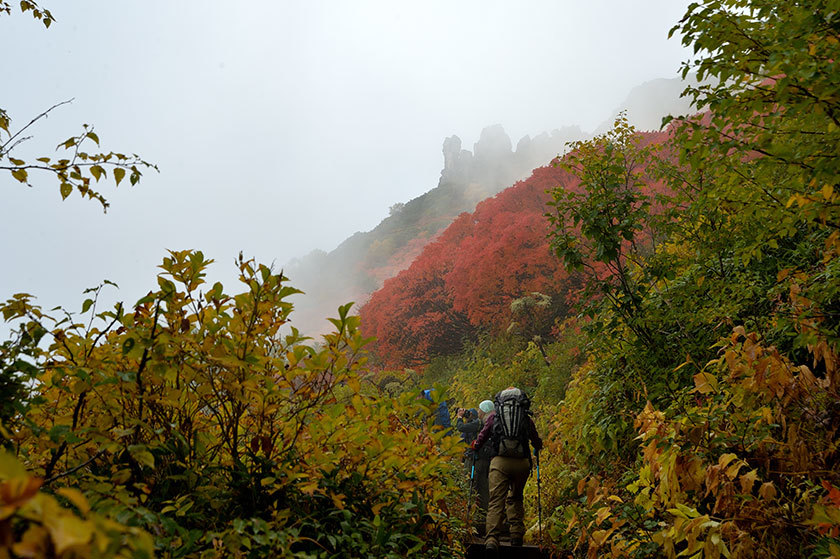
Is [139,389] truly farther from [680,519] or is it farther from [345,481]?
[680,519]

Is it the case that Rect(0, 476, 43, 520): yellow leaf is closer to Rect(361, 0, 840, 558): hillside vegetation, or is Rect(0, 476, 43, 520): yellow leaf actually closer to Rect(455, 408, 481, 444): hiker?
Rect(361, 0, 840, 558): hillside vegetation

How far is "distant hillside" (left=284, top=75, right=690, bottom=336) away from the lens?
34.4m

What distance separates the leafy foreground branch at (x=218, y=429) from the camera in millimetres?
1683

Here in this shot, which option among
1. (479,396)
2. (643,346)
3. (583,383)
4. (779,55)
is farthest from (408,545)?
(479,396)

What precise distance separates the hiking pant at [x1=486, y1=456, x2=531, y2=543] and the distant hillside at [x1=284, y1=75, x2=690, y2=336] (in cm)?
2404

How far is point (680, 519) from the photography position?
99.6 inches

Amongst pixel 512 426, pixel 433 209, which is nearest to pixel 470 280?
pixel 512 426

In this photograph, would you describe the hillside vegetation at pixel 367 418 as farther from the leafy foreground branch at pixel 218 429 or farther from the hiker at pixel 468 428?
the hiker at pixel 468 428

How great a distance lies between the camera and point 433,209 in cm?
4241

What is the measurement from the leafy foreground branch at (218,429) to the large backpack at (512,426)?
3071 millimetres

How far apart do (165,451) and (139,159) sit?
1576 mm

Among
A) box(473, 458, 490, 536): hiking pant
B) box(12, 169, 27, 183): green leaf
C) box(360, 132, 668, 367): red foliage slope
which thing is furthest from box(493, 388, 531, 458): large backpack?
box(360, 132, 668, 367): red foliage slope

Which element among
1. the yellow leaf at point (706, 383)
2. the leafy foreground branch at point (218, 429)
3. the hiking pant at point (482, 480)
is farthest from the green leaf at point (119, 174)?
the hiking pant at point (482, 480)

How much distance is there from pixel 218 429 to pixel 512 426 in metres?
3.67
